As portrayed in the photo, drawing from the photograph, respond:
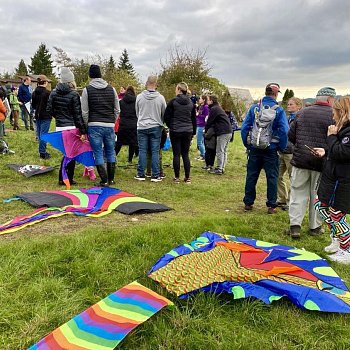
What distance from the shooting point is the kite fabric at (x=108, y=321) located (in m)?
2.22

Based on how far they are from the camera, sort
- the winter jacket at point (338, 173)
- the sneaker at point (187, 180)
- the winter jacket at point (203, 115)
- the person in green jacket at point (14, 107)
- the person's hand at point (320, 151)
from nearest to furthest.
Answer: the winter jacket at point (338, 173) < the person's hand at point (320, 151) < the sneaker at point (187, 180) < the winter jacket at point (203, 115) < the person in green jacket at point (14, 107)

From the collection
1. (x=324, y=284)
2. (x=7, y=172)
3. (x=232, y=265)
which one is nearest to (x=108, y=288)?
(x=232, y=265)

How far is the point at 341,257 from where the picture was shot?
3.88 metres

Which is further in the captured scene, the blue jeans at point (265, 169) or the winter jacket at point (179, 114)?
the winter jacket at point (179, 114)

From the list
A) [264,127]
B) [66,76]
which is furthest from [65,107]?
[264,127]

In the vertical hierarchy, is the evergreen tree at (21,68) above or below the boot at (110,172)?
above

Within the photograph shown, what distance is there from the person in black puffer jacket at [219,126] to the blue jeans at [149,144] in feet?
6.65

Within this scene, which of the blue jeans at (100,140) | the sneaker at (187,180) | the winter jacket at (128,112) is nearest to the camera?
the blue jeans at (100,140)

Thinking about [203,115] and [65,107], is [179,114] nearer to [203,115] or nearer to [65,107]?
[65,107]

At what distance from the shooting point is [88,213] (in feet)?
16.0

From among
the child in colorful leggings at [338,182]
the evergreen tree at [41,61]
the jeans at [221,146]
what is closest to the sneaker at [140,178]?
the jeans at [221,146]

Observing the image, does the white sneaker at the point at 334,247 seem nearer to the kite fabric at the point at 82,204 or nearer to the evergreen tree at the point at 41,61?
the kite fabric at the point at 82,204

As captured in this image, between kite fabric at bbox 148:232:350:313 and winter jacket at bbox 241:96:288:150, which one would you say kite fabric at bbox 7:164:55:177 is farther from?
kite fabric at bbox 148:232:350:313

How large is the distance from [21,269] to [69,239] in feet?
2.37
